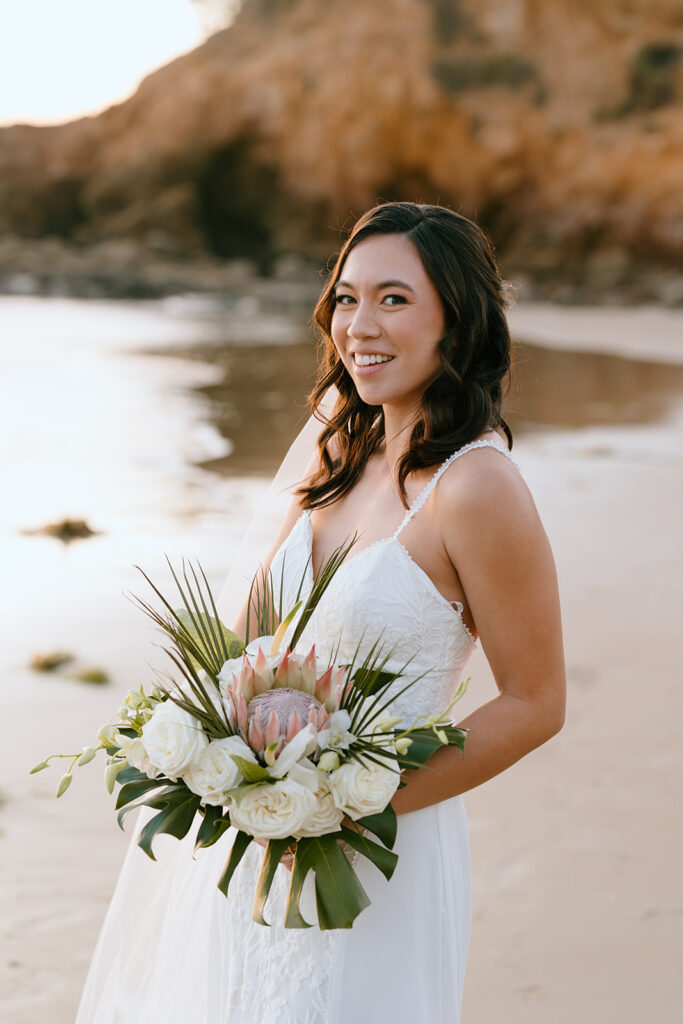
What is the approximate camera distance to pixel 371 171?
52.8 m

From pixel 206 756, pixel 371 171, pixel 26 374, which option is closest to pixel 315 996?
pixel 206 756

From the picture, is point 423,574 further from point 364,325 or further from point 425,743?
point 364,325

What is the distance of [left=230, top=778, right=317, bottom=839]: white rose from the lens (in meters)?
1.67

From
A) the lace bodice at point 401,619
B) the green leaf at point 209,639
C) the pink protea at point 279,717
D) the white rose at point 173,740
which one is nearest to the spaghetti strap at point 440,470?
the lace bodice at point 401,619

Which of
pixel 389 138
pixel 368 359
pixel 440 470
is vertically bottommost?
pixel 440 470

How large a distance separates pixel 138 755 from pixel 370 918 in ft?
2.02

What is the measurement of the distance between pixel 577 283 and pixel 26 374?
1121 inches

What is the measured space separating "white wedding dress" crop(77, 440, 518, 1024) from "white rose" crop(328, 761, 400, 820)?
Result: 1.21ft

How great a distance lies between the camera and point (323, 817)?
1.74 m

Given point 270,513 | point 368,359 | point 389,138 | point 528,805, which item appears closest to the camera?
point 368,359

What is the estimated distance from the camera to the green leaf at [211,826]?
180 cm

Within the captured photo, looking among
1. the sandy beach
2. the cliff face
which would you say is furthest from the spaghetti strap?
the cliff face

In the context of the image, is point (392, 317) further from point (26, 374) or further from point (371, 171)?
point (371, 171)

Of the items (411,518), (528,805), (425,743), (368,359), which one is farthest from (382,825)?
(528,805)
